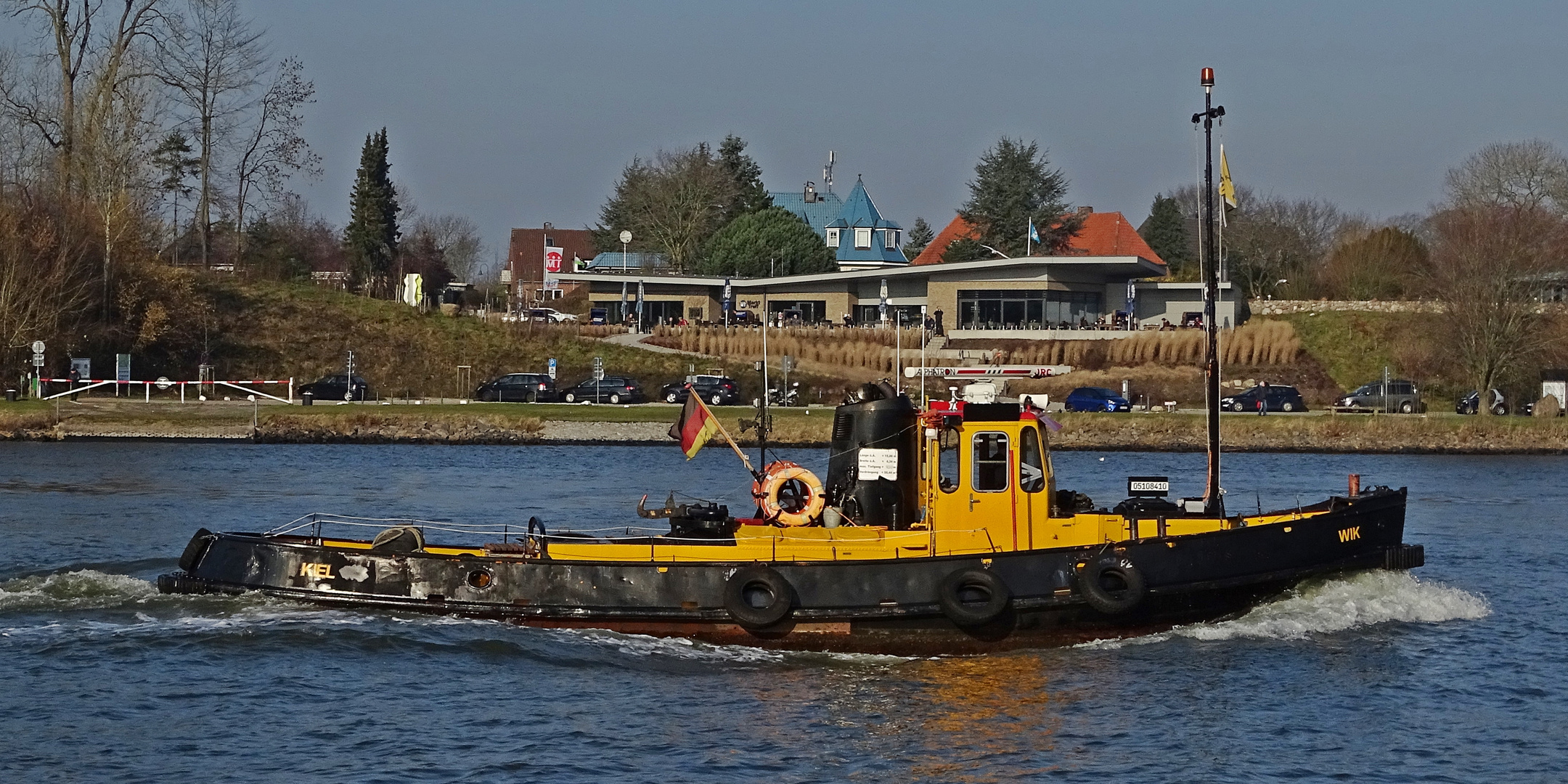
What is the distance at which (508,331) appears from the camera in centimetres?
7012

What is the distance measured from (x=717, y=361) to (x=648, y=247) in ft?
105

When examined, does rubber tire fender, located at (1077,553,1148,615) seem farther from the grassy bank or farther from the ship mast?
the grassy bank

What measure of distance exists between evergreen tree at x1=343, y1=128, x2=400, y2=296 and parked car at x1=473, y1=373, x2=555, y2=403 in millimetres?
28644

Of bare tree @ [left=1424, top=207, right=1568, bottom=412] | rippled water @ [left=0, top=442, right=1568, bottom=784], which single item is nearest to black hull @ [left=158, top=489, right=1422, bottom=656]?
rippled water @ [left=0, top=442, right=1568, bottom=784]

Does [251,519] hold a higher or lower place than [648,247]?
lower

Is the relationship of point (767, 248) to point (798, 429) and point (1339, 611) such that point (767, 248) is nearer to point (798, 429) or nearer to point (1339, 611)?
point (798, 429)

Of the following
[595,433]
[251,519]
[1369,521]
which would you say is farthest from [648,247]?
[1369,521]

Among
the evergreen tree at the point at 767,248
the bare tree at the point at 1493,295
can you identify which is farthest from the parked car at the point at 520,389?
the bare tree at the point at 1493,295

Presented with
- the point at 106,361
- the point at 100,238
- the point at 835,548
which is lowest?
the point at 835,548

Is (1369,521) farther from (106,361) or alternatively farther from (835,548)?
(106,361)

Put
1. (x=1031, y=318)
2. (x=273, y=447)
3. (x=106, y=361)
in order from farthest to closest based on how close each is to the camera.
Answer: (x=1031, y=318) < (x=106, y=361) < (x=273, y=447)

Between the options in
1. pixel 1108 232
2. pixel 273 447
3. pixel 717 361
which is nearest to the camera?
pixel 273 447

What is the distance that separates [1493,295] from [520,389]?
1329 inches

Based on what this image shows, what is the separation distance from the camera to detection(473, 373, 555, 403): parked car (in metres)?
59.4
